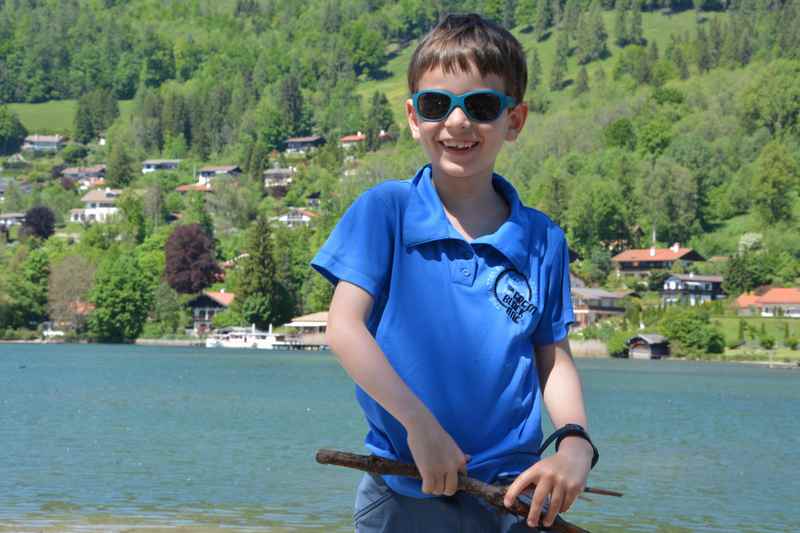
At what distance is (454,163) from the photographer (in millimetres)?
3129

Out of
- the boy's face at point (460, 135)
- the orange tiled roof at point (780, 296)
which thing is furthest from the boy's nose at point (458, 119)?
the orange tiled roof at point (780, 296)

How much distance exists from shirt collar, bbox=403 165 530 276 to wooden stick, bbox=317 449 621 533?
0.47 metres

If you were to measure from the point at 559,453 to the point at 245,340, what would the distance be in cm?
11156

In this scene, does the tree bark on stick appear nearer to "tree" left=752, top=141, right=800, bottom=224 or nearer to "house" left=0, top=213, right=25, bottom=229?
"tree" left=752, top=141, right=800, bottom=224

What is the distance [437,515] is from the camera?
301cm

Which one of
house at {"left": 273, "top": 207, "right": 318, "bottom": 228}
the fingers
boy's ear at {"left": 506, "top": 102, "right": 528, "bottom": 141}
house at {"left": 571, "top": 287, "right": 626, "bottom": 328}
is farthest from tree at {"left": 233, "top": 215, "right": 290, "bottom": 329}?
the fingers

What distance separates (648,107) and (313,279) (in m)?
73.1

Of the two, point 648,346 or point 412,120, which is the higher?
point 648,346

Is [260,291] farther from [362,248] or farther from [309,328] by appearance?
[362,248]

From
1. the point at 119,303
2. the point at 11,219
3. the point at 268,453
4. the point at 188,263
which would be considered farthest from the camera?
the point at 11,219

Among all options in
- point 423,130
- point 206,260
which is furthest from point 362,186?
point 423,130

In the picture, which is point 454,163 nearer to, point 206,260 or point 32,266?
point 32,266

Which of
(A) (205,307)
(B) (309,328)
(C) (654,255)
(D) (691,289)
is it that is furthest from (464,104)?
(C) (654,255)

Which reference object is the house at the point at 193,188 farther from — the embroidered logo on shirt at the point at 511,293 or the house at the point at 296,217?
the embroidered logo on shirt at the point at 511,293
